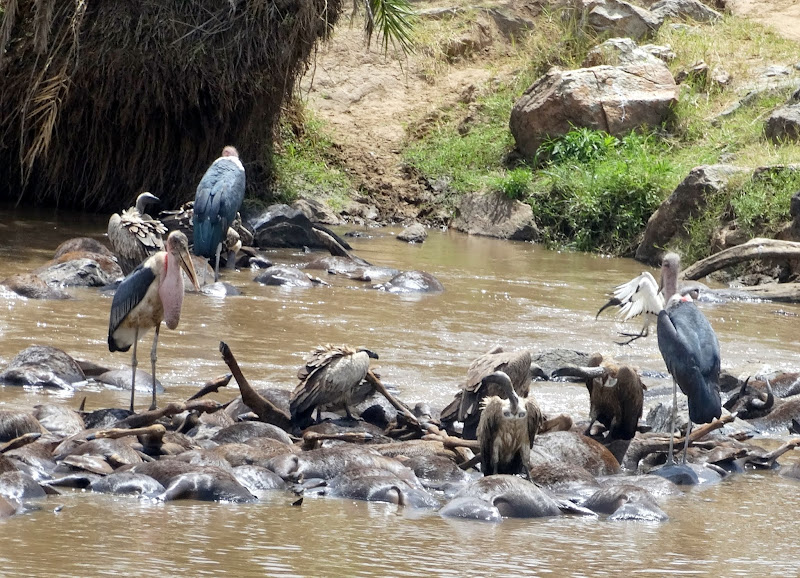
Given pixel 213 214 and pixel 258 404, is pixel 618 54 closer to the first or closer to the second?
pixel 213 214

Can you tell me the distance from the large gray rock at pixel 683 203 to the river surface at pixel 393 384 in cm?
43

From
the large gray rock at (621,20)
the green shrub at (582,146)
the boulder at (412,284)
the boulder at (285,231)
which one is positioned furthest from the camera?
the large gray rock at (621,20)

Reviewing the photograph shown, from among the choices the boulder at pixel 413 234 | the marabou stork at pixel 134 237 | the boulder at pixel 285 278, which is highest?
the boulder at pixel 413 234

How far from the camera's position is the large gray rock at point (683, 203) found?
13.5 meters

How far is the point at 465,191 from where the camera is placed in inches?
645

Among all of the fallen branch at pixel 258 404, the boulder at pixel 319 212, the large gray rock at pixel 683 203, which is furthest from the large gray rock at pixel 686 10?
the fallen branch at pixel 258 404

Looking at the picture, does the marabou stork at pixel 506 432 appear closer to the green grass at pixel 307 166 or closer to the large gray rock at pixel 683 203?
the large gray rock at pixel 683 203

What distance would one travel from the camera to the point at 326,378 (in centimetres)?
611

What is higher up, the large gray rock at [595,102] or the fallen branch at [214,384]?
the large gray rock at [595,102]

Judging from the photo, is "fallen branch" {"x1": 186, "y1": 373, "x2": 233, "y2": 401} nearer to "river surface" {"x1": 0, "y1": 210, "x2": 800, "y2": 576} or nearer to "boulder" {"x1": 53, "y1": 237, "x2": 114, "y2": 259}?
"river surface" {"x1": 0, "y1": 210, "x2": 800, "y2": 576}

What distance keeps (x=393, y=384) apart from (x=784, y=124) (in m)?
9.18

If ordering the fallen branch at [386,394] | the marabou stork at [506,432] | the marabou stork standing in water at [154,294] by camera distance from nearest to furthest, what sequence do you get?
the marabou stork at [506,432] < the fallen branch at [386,394] < the marabou stork standing in water at [154,294]

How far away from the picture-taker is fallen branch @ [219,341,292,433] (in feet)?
19.6

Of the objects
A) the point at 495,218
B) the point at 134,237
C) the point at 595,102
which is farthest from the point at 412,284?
the point at 595,102
